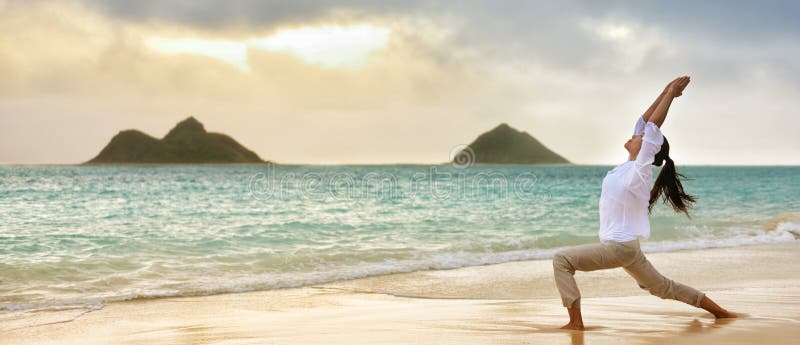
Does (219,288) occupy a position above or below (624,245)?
below

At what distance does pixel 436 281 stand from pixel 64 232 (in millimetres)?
10785

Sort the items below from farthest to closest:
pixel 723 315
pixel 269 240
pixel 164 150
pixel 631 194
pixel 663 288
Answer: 1. pixel 164 150
2. pixel 269 240
3. pixel 723 315
4. pixel 663 288
5. pixel 631 194

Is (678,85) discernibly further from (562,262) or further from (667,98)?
(562,262)

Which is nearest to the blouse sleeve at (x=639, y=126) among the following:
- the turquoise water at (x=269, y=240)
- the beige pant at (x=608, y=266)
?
the beige pant at (x=608, y=266)

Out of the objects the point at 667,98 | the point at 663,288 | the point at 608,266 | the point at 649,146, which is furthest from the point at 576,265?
the point at 667,98

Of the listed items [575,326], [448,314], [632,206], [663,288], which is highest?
[632,206]

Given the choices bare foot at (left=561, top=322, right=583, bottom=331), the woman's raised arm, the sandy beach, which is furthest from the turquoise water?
the woman's raised arm

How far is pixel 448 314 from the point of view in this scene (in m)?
6.43

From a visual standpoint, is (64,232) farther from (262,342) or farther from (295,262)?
(262,342)

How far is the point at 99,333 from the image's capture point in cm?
636

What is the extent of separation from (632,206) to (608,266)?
0.51m

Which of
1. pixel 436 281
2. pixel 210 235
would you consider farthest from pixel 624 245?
pixel 210 235

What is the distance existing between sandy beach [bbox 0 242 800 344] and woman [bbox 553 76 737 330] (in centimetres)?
44

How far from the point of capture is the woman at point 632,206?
5047mm
